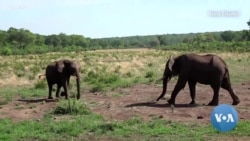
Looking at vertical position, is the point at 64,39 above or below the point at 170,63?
above

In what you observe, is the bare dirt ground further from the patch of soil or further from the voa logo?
the voa logo

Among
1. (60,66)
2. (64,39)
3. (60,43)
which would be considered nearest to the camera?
A: (60,66)

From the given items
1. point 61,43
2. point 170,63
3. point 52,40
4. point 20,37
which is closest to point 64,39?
point 52,40

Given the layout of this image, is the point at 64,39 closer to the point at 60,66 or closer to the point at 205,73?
the point at 60,66

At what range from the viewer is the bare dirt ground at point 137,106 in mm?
13836

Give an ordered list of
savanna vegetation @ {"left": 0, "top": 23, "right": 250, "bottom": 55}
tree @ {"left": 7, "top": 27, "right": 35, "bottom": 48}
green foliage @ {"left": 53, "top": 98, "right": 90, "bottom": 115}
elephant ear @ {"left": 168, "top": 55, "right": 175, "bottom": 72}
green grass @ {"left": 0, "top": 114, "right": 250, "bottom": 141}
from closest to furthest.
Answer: green grass @ {"left": 0, "top": 114, "right": 250, "bottom": 141}, green foliage @ {"left": 53, "top": 98, "right": 90, "bottom": 115}, elephant ear @ {"left": 168, "top": 55, "right": 175, "bottom": 72}, savanna vegetation @ {"left": 0, "top": 23, "right": 250, "bottom": 55}, tree @ {"left": 7, "top": 27, "right": 35, "bottom": 48}

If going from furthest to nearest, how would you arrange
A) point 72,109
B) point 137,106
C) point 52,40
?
point 52,40 → point 137,106 → point 72,109

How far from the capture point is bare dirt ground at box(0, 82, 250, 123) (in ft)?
45.4

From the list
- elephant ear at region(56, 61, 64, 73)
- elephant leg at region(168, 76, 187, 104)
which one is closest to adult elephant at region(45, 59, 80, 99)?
elephant ear at region(56, 61, 64, 73)

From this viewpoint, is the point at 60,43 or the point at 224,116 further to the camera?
the point at 60,43

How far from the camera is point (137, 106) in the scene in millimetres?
15625

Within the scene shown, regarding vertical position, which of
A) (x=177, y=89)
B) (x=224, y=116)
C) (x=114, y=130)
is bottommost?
(x=114, y=130)

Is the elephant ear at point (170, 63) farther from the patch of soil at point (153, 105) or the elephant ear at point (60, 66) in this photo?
the elephant ear at point (60, 66)

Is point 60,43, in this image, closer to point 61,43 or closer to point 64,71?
point 61,43
